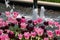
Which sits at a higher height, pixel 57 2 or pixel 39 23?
pixel 39 23

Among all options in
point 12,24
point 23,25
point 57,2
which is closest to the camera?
point 23,25

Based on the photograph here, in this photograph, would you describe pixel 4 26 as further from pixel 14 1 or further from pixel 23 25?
pixel 14 1

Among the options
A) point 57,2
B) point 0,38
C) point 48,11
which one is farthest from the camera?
point 57,2

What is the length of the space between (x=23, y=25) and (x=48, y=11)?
6.87 meters

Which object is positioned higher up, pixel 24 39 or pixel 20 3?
pixel 24 39

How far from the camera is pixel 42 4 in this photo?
36.0ft

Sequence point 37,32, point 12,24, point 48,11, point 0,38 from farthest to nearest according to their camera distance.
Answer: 1. point 48,11
2. point 12,24
3. point 37,32
4. point 0,38

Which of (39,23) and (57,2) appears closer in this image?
(39,23)

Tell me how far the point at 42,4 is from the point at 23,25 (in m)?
7.41

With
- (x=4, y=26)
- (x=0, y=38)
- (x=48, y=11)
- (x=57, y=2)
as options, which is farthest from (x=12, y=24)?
(x=57, y=2)

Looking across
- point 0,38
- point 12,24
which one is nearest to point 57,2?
point 12,24

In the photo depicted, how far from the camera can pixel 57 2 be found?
11133 mm

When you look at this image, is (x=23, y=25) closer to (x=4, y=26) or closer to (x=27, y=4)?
(x=4, y=26)

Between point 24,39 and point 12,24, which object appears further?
point 12,24
